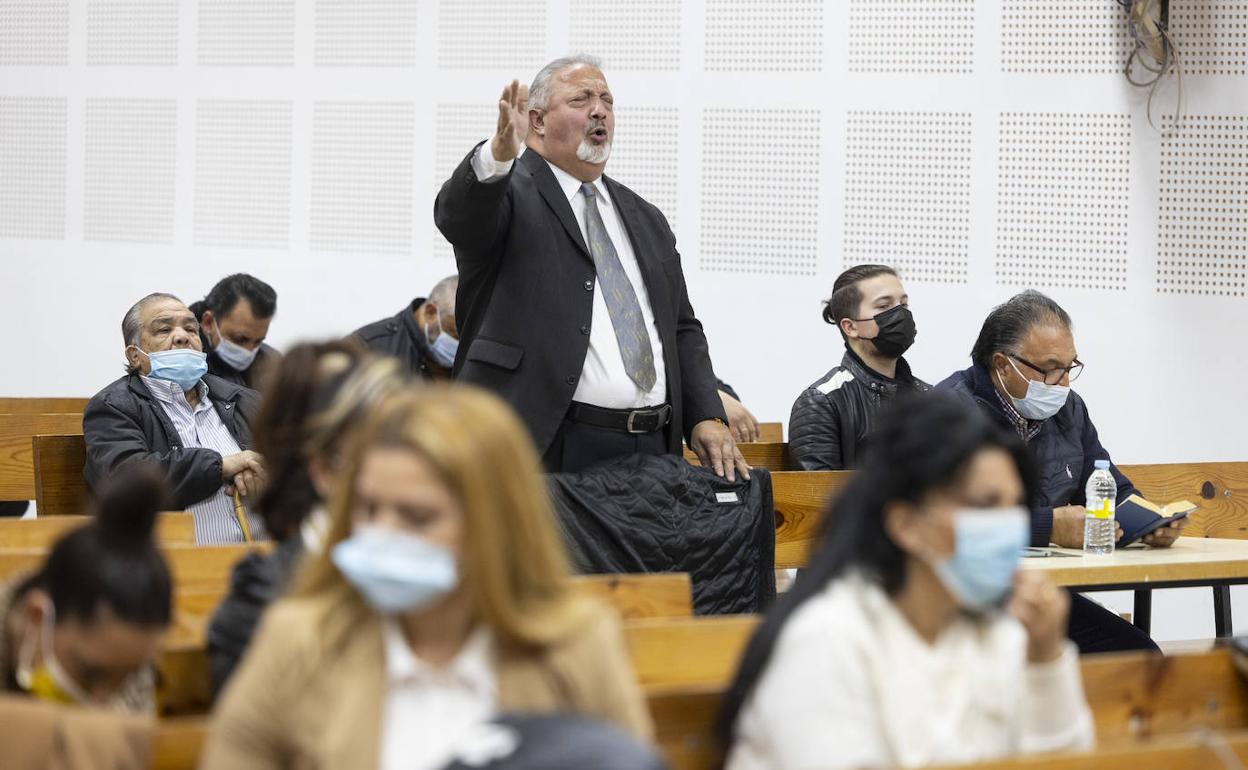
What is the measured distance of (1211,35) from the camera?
697 cm

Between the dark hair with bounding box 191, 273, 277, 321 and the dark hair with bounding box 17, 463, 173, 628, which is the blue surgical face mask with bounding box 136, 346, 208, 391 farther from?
the dark hair with bounding box 17, 463, 173, 628

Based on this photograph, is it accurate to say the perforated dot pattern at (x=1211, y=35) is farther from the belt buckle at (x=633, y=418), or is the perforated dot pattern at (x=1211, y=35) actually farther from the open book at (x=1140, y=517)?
the belt buckle at (x=633, y=418)

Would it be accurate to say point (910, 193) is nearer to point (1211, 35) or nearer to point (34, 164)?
point (1211, 35)

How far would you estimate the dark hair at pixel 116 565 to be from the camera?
215cm

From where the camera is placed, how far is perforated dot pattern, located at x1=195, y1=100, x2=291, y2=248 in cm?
857

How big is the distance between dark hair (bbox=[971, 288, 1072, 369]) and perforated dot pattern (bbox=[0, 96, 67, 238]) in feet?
19.6

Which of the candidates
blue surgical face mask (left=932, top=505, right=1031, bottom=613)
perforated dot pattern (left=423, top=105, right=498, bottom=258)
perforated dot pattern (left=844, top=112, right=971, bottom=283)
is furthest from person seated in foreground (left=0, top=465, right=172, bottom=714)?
perforated dot pattern (left=423, top=105, right=498, bottom=258)

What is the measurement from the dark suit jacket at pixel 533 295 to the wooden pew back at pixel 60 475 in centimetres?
130

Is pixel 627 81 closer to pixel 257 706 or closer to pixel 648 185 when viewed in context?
pixel 648 185

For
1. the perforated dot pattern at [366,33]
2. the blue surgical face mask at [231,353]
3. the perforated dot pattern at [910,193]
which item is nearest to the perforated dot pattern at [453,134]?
the perforated dot pattern at [366,33]

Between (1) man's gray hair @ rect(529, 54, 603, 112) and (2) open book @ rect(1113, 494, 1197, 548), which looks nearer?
(2) open book @ rect(1113, 494, 1197, 548)

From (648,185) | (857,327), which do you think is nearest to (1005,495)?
(857,327)

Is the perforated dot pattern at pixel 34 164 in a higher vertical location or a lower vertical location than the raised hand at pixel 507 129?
higher

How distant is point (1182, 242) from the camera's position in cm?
707
